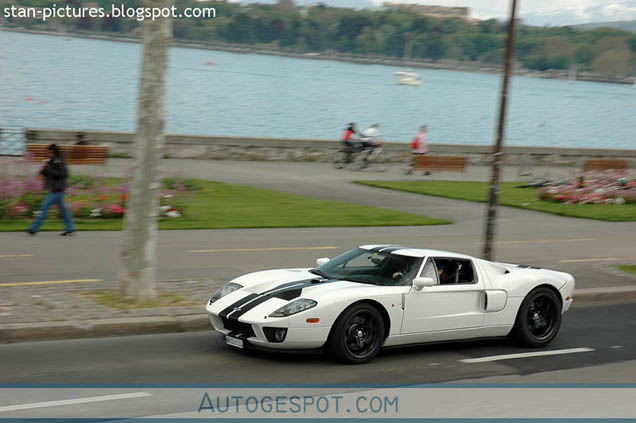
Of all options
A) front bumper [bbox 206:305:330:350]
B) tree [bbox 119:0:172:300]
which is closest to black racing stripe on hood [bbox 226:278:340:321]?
front bumper [bbox 206:305:330:350]

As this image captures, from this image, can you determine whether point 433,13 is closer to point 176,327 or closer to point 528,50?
point 528,50

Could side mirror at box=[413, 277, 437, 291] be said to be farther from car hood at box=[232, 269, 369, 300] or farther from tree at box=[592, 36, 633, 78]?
tree at box=[592, 36, 633, 78]

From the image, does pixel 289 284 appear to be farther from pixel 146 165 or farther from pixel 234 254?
pixel 234 254

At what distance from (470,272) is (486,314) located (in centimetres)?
51

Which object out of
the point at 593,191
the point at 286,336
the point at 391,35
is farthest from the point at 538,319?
the point at 391,35

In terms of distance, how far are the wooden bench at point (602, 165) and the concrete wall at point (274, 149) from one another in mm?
2659

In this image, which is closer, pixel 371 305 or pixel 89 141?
pixel 371 305

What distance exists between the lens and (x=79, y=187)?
19812 millimetres

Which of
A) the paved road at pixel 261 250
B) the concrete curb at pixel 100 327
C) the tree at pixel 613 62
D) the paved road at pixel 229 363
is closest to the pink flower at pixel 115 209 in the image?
the paved road at pixel 261 250

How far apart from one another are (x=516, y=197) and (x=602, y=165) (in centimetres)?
851

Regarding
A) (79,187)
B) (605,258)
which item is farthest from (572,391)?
(79,187)

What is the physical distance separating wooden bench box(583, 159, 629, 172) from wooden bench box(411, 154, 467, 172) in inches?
193

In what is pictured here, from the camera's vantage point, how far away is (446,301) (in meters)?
10.1

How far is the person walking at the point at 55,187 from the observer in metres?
16.5
